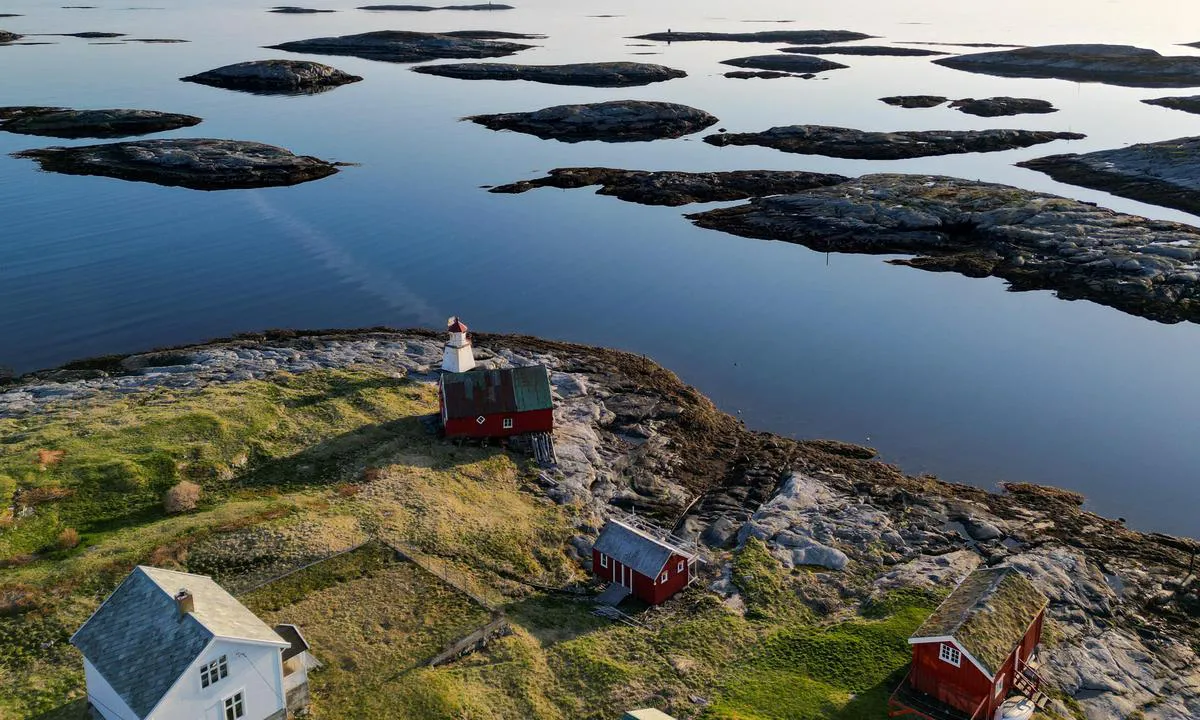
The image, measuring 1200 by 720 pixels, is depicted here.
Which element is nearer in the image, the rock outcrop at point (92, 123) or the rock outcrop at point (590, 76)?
the rock outcrop at point (92, 123)

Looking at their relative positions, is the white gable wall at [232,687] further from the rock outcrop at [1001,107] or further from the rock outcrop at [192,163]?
the rock outcrop at [1001,107]

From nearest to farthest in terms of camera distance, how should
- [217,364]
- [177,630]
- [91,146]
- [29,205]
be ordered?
[177,630] → [217,364] → [29,205] → [91,146]

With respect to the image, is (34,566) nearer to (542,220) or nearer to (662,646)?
(662,646)

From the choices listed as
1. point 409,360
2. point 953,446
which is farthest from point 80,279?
point 953,446

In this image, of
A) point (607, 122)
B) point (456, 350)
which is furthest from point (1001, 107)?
point (456, 350)

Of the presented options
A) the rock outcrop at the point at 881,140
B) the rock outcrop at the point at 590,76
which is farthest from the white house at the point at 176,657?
the rock outcrop at the point at 590,76
